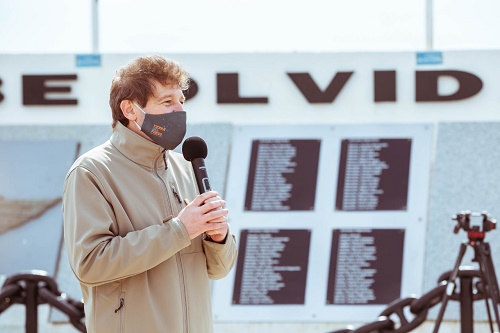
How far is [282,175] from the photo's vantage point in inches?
198

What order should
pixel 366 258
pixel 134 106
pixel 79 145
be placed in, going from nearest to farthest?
pixel 134 106
pixel 366 258
pixel 79 145

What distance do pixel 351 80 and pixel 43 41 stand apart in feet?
5.24

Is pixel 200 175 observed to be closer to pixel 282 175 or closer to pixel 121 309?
pixel 121 309

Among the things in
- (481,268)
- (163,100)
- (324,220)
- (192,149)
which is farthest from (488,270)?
(163,100)

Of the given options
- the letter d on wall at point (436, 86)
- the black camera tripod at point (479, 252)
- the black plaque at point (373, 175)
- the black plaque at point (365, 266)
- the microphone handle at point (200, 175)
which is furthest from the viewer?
the letter d on wall at point (436, 86)

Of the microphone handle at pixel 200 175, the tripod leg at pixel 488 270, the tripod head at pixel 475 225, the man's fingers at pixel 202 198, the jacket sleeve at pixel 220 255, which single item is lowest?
the tripod leg at pixel 488 270

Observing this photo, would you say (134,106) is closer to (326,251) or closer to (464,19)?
(326,251)

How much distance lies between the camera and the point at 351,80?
517 cm

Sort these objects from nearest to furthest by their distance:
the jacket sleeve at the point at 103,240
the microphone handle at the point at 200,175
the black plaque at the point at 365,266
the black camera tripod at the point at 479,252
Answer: the jacket sleeve at the point at 103,240 < the microphone handle at the point at 200,175 < the black camera tripod at the point at 479,252 < the black plaque at the point at 365,266

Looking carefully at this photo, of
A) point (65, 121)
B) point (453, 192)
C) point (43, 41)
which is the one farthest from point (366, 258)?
point (43, 41)

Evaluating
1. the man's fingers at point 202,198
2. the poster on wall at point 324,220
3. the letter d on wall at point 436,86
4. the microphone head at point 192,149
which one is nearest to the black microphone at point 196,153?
the microphone head at point 192,149

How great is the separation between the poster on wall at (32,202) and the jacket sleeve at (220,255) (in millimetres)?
2738

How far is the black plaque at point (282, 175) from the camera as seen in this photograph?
5012mm

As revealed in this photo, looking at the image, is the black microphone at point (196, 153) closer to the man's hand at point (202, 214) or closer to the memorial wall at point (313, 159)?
the man's hand at point (202, 214)
